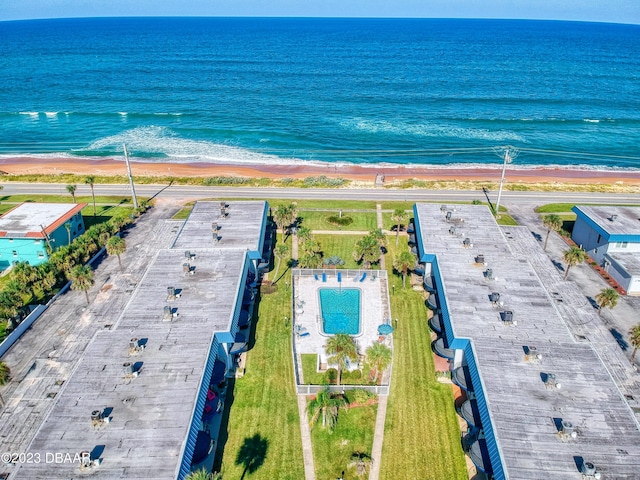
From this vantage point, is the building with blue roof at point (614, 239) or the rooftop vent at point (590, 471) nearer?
the rooftop vent at point (590, 471)

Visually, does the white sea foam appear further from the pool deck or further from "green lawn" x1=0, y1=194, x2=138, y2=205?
the pool deck

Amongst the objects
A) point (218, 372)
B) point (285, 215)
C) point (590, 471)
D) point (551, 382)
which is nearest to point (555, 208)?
point (285, 215)

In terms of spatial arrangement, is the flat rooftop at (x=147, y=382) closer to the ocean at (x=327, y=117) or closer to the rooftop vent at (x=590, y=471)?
the rooftop vent at (x=590, y=471)

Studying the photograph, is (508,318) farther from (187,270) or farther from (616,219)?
(187,270)

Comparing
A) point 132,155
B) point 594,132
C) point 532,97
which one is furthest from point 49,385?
point 532,97

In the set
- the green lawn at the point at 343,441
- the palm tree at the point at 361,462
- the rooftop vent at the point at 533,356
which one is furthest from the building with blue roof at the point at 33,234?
the rooftop vent at the point at 533,356

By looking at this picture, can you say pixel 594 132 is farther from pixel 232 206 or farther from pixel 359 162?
pixel 232 206
